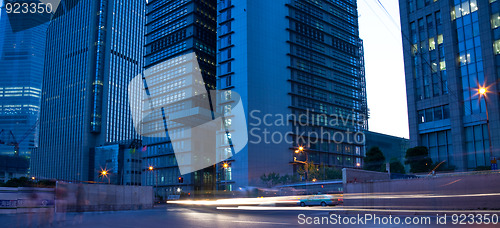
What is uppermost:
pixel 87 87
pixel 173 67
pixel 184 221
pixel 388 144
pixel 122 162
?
pixel 87 87

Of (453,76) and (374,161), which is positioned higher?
(453,76)

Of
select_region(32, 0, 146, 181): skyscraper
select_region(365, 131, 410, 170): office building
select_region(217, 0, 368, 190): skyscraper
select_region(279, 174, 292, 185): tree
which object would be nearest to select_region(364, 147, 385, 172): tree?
select_region(279, 174, 292, 185): tree

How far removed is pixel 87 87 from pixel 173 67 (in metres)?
81.3

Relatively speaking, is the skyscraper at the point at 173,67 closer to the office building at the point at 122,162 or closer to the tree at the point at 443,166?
the office building at the point at 122,162

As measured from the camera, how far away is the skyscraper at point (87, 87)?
178000 millimetres

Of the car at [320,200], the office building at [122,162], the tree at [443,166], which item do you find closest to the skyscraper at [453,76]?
the tree at [443,166]

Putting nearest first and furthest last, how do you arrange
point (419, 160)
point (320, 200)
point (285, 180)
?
1. point (320, 200)
2. point (419, 160)
3. point (285, 180)

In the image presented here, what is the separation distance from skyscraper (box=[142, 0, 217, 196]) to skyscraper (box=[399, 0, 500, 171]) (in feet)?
195

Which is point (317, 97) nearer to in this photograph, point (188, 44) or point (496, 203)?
point (188, 44)

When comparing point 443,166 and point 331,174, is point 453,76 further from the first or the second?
point 331,174

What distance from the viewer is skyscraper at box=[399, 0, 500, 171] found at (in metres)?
60.4

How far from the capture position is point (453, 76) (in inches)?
2544

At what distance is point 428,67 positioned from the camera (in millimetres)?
69375

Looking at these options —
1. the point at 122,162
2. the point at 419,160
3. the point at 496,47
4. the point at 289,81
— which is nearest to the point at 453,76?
the point at 496,47
